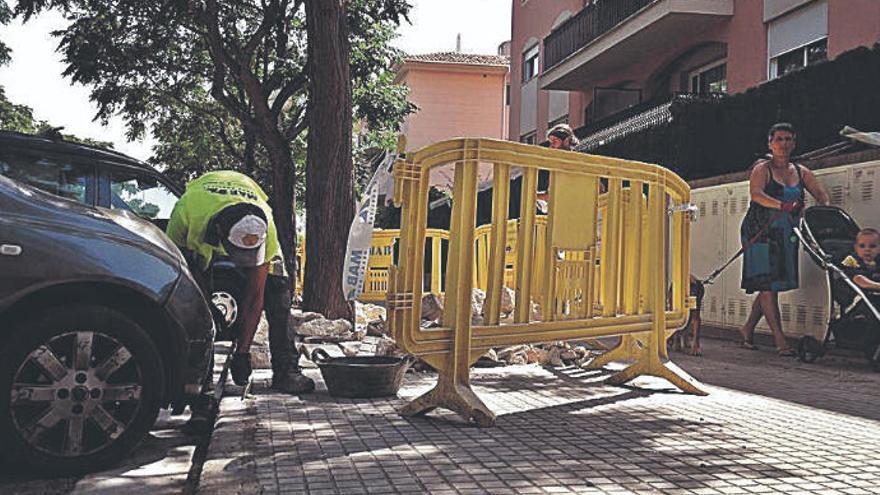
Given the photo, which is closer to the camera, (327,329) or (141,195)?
(141,195)

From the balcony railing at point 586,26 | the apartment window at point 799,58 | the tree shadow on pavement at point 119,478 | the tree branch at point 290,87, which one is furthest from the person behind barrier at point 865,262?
the tree branch at point 290,87

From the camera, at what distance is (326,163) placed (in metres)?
11.7

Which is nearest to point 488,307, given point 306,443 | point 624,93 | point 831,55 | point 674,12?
→ point 306,443

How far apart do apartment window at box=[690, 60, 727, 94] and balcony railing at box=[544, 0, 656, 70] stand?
7.82 ft

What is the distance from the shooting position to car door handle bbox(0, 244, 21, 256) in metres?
4.27

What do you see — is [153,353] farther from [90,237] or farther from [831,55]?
[831,55]

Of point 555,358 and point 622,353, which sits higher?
point 622,353

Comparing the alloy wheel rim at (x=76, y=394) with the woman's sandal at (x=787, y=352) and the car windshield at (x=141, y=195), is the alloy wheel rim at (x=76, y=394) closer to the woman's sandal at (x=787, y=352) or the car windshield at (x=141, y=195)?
the car windshield at (x=141, y=195)

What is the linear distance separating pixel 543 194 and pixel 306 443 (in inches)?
171

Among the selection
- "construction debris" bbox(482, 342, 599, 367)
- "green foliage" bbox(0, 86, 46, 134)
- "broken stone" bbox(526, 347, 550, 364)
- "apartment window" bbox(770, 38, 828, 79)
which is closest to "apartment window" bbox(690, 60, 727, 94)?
"apartment window" bbox(770, 38, 828, 79)

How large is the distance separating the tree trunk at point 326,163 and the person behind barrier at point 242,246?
529 centimetres

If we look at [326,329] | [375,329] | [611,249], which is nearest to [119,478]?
[611,249]

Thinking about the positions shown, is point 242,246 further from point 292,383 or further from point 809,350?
point 809,350

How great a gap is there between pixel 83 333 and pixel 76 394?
0.28 meters
